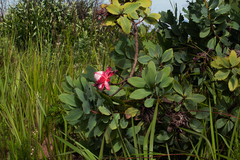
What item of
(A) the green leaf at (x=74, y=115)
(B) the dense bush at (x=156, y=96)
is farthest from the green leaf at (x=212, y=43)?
(A) the green leaf at (x=74, y=115)

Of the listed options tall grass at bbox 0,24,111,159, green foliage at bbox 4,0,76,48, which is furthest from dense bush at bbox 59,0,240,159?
green foliage at bbox 4,0,76,48

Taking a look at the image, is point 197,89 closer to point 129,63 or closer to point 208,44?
point 208,44

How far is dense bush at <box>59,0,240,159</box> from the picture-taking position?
908 millimetres

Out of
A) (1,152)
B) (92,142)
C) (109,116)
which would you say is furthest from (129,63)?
(1,152)

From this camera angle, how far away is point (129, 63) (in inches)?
42.4

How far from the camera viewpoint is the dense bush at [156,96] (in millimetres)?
908

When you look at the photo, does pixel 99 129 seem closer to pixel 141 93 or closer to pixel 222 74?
pixel 141 93

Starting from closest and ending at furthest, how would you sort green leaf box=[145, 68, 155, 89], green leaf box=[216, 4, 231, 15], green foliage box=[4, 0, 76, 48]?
green leaf box=[145, 68, 155, 89] → green leaf box=[216, 4, 231, 15] → green foliage box=[4, 0, 76, 48]

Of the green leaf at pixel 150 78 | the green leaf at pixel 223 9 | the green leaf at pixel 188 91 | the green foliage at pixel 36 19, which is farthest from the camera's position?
the green foliage at pixel 36 19

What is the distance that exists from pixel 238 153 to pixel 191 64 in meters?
0.55

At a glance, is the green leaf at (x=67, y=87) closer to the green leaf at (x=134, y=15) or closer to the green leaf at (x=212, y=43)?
the green leaf at (x=134, y=15)

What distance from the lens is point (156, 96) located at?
94cm

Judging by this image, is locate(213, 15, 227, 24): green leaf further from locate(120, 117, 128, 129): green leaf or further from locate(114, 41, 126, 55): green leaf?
locate(120, 117, 128, 129): green leaf

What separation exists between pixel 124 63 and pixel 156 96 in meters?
0.26
